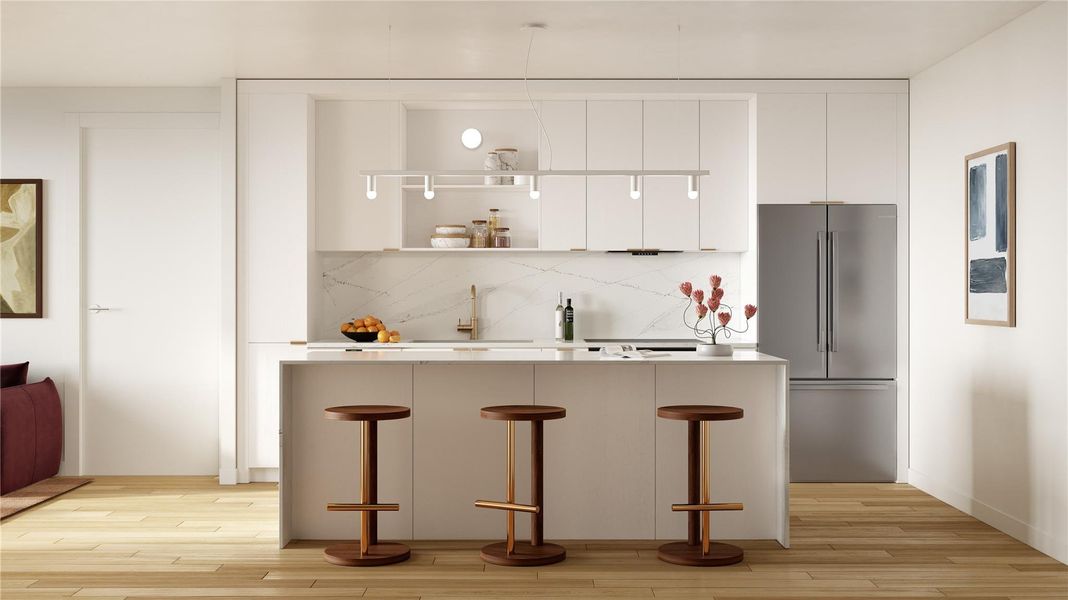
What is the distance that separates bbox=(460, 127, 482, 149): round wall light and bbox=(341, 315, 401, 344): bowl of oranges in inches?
56.2

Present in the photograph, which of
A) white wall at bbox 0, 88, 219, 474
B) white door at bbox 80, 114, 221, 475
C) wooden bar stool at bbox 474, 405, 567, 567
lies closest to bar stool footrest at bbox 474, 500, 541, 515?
wooden bar stool at bbox 474, 405, 567, 567

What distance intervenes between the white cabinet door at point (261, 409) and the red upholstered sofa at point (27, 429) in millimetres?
1307

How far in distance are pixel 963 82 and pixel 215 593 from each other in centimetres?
483

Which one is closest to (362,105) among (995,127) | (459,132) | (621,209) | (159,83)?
(459,132)

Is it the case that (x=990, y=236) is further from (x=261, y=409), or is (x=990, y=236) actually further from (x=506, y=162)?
(x=261, y=409)

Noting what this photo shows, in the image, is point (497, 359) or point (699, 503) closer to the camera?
point (699, 503)

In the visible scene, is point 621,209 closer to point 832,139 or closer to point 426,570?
point 832,139

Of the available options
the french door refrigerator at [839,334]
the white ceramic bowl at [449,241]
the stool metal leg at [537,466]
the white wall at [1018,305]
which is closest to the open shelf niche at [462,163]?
the white ceramic bowl at [449,241]

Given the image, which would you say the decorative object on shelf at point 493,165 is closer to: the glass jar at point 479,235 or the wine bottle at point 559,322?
the glass jar at point 479,235

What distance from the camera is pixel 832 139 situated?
6188mm

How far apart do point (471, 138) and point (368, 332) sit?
1580 mm

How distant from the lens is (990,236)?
16.1 ft

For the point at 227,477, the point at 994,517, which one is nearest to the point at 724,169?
the point at 994,517

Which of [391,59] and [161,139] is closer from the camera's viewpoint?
[391,59]
